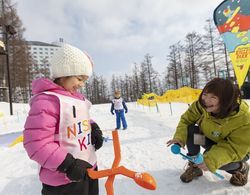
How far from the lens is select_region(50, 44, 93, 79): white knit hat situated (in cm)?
176

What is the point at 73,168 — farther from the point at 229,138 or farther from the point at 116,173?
the point at 229,138

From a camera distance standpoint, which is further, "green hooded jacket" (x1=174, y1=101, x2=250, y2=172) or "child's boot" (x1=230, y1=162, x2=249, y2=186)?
"child's boot" (x1=230, y1=162, x2=249, y2=186)

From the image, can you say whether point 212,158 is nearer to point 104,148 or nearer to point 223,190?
point 223,190

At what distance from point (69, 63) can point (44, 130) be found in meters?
0.50

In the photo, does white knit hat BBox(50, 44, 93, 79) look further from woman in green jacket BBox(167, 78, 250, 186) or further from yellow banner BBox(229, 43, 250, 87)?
yellow banner BBox(229, 43, 250, 87)

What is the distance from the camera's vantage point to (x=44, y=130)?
1.52 meters

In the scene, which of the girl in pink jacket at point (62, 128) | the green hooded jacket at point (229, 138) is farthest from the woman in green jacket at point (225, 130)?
the girl in pink jacket at point (62, 128)

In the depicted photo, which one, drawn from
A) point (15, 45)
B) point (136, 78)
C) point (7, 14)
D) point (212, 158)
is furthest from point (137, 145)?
point (136, 78)

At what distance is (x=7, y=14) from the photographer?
28766 mm

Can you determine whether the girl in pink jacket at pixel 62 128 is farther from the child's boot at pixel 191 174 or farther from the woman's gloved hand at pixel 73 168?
the child's boot at pixel 191 174

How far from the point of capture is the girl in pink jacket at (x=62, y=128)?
4.86 ft

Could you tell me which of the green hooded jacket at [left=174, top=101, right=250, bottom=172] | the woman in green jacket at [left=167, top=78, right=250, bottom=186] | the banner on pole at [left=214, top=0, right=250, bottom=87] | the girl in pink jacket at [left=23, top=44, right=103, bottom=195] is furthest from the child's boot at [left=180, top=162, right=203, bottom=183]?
the banner on pole at [left=214, top=0, right=250, bottom=87]

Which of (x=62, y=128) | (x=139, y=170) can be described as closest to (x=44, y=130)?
(x=62, y=128)

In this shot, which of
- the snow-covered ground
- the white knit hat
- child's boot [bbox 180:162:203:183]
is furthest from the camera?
child's boot [bbox 180:162:203:183]
